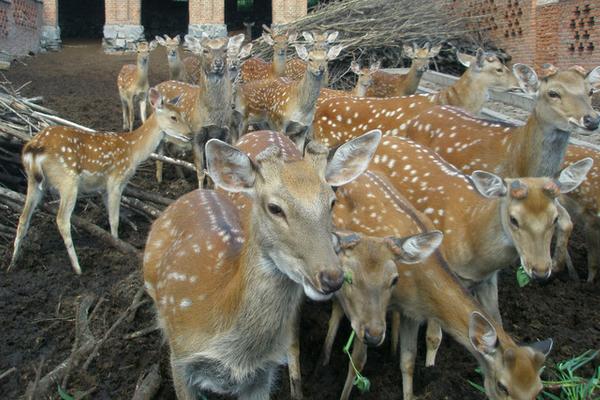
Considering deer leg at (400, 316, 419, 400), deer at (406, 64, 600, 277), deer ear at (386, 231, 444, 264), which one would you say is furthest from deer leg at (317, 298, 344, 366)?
deer at (406, 64, 600, 277)

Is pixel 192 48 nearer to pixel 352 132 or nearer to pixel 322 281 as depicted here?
pixel 352 132

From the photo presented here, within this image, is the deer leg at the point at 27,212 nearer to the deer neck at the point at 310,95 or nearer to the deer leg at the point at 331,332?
the deer leg at the point at 331,332

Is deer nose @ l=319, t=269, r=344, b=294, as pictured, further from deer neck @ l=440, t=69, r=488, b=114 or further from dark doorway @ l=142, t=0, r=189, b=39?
dark doorway @ l=142, t=0, r=189, b=39

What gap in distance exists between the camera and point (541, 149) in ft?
17.7

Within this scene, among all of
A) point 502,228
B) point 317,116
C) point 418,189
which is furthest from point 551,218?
point 317,116

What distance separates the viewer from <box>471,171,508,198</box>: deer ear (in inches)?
163

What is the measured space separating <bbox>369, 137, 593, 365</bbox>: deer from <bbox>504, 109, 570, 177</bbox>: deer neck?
49cm

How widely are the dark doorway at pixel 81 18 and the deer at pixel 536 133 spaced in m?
25.9

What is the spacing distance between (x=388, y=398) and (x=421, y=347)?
Result: 2.61ft

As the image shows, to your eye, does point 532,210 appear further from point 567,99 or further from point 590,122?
point 567,99

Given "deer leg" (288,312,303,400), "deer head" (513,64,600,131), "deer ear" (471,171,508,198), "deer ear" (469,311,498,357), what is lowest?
"deer leg" (288,312,303,400)

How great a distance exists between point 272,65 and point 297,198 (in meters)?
10.1

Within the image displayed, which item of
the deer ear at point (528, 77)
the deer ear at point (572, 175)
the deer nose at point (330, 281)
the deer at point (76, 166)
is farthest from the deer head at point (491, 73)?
the deer nose at point (330, 281)

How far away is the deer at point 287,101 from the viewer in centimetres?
882
